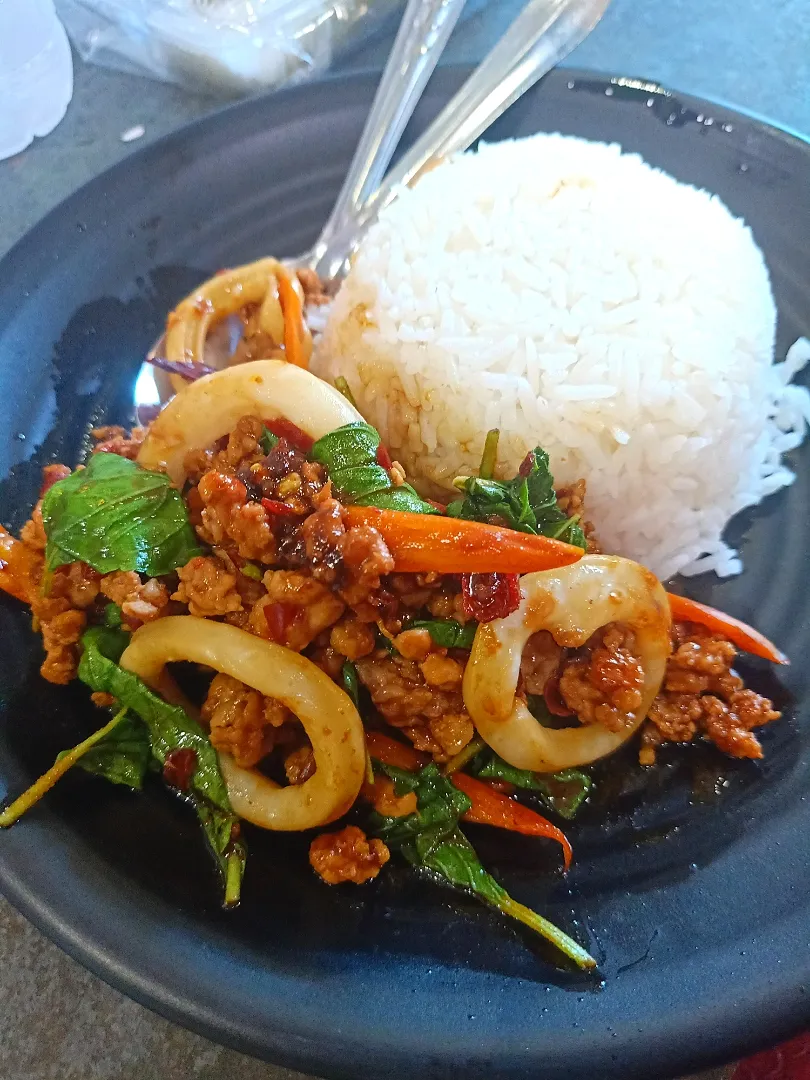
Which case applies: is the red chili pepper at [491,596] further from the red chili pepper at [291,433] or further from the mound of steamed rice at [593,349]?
the mound of steamed rice at [593,349]

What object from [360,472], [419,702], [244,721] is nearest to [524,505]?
[360,472]

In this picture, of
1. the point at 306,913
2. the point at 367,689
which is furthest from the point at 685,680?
the point at 306,913

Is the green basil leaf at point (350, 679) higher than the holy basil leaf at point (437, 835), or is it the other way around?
the green basil leaf at point (350, 679)

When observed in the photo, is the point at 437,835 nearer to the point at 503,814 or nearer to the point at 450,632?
the point at 503,814

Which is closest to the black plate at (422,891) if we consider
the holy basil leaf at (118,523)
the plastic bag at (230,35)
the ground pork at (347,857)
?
the ground pork at (347,857)

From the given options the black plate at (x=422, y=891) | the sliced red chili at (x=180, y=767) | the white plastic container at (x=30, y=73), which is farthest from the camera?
the white plastic container at (x=30, y=73)

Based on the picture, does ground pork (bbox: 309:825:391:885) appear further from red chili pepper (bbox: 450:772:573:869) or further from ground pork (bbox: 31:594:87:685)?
ground pork (bbox: 31:594:87:685)
